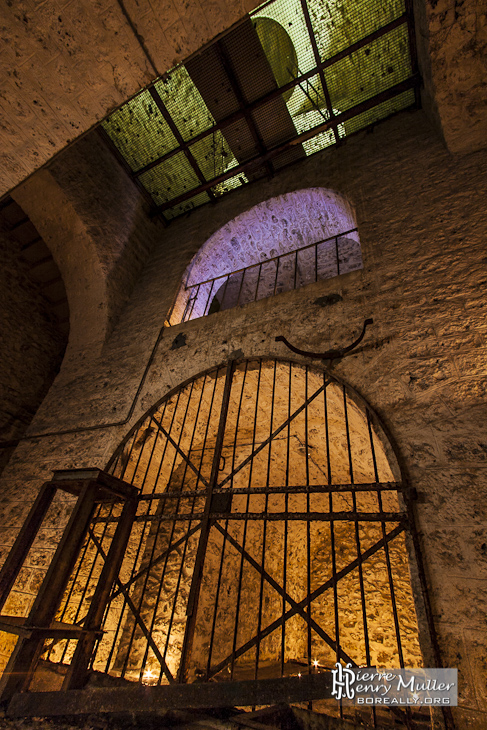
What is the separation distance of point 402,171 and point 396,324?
9.15 feet

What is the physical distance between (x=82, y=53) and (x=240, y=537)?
622cm

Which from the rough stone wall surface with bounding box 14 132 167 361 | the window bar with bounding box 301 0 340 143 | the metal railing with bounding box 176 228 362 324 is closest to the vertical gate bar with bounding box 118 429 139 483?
the rough stone wall surface with bounding box 14 132 167 361

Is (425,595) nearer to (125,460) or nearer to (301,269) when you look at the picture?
(125,460)

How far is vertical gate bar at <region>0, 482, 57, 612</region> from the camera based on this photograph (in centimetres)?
259

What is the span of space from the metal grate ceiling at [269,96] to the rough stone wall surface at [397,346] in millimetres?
451

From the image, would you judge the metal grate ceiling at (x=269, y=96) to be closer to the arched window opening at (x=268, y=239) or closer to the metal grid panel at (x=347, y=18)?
the metal grid panel at (x=347, y=18)

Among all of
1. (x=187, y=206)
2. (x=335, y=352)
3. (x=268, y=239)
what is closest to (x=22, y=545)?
(x=335, y=352)

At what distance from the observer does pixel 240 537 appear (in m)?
5.87

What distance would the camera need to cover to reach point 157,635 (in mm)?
4652

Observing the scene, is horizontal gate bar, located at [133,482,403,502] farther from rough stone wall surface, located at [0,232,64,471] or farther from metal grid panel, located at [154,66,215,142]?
metal grid panel, located at [154,66,215,142]

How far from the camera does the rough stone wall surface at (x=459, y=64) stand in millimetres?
3557

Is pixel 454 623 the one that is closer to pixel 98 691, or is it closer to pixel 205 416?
pixel 98 691

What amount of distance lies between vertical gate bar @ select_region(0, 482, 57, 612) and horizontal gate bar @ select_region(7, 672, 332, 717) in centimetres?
84

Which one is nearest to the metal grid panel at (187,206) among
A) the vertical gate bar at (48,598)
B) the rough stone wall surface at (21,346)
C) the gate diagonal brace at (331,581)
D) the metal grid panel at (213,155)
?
the metal grid panel at (213,155)
